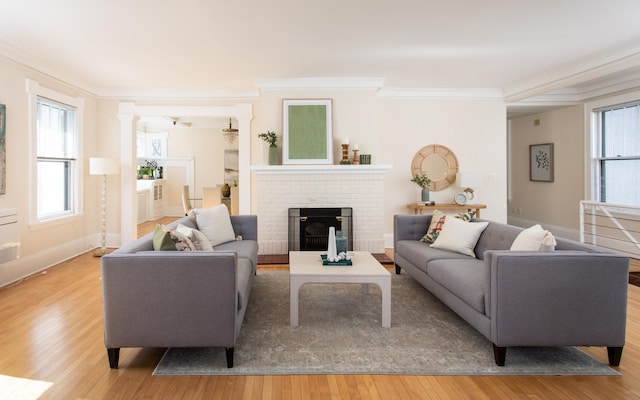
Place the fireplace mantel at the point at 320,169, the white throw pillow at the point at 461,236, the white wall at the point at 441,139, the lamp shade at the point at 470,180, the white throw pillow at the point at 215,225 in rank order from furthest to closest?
the white wall at the point at 441,139 → the lamp shade at the point at 470,180 → the fireplace mantel at the point at 320,169 → the white throw pillow at the point at 215,225 → the white throw pillow at the point at 461,236

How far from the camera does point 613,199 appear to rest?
5984mm

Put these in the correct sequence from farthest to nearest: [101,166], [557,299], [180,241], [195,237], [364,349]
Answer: [101,166] → [195,237] → [180,241] → [364,349] → [557,299]

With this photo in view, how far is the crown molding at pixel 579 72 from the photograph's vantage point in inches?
170

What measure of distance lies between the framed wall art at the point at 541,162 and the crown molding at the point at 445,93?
5.30 feet

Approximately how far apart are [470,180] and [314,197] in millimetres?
2342

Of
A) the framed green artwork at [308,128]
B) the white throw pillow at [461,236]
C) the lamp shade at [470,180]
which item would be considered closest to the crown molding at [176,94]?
the framed green artwork at [308,128]

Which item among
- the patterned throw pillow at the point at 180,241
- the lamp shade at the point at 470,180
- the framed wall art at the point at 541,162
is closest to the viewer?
the patterned throw pillow at the point at 180,241

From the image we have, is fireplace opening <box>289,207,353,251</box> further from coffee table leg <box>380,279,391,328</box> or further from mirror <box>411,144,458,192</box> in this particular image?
coffee table leg <box>380,279,391,328</box>

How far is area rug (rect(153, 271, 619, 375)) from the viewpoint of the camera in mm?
2357

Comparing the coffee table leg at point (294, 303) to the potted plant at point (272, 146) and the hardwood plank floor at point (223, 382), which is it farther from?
the potted plant at point (272, 146)

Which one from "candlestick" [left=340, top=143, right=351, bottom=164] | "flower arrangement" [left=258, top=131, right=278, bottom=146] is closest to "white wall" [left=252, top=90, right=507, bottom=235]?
"flower arrangement" [left=258, top=131, right=278, bottom=146]

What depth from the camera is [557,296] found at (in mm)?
2340

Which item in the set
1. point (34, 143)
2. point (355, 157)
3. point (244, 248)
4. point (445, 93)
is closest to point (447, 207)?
point (355, 157)

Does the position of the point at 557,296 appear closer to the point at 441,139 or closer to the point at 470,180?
the point at 470,180
